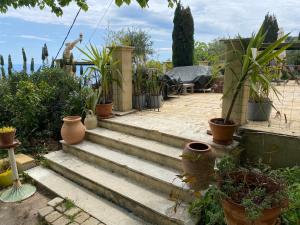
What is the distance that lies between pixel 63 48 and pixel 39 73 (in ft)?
8.73

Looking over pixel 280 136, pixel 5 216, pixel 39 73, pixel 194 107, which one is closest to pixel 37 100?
pixel 39 73

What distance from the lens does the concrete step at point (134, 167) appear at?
263 centimetres

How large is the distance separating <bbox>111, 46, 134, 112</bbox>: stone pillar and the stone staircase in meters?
0.65

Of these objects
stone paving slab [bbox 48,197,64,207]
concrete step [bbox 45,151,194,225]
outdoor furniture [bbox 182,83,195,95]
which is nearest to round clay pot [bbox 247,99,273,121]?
concrete step [bbox 45,151,194,225]

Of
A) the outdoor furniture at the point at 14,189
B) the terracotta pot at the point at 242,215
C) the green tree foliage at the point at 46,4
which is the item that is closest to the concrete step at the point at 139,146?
the terracotta pot at the point at 242,215

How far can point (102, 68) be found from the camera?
4.26m

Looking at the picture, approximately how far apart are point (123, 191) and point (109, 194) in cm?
22

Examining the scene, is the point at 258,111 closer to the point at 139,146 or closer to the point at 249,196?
the point at 139,146

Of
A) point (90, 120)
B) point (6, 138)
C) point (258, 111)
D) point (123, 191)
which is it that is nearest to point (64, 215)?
point (123, 191)

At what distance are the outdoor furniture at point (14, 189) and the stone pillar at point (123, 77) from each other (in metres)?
2.05

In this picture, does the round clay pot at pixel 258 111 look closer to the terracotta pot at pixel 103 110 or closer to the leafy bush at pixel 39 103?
the terracotta pot at pixel 103 110

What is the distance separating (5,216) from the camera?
9.02ft

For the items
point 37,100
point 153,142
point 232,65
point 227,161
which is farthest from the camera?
point 37,100

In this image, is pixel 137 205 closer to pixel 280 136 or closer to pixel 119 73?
pixel 280 136
